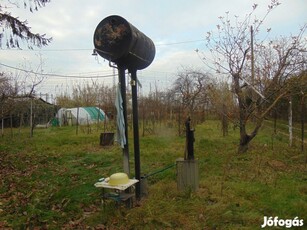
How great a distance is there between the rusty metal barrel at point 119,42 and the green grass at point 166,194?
2.05 m

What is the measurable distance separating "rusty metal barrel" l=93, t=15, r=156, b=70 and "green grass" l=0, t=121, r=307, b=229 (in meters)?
2.05

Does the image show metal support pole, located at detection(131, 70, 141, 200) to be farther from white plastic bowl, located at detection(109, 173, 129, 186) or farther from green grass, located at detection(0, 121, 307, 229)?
white plastic bowl, located at detection(109, 173, 129, 186)

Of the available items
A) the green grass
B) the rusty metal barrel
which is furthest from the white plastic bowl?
the rusty metal barrel

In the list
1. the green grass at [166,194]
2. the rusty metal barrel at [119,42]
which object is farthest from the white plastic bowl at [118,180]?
the rusty metal barrel at [119,42]

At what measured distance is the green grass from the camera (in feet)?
11.9

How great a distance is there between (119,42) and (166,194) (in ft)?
7.64

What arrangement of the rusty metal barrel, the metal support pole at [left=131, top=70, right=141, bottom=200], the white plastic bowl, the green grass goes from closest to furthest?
the green grass
the white plastic bowl
the rusty metal barrel
the metal support pole at [left=131, top=70, right=141, bottom=200]

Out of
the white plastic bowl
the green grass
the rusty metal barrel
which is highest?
the rusty metal barrel

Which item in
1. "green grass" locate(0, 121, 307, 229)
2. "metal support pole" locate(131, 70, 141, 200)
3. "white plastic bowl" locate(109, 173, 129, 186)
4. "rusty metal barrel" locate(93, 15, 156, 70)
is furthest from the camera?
"metal support pole" locate(131, 70, 141, 200)

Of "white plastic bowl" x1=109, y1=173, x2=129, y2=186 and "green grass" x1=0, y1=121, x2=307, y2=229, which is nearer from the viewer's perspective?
"green grass" x1=0, y1=121, x2=307, y2=229

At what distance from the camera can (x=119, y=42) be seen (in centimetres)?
402

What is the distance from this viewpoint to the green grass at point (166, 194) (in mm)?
3637

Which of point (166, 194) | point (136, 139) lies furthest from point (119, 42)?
point (166, 194)

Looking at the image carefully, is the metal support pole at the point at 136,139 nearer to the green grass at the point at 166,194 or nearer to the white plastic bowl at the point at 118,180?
the green grass at the point at 166,194
